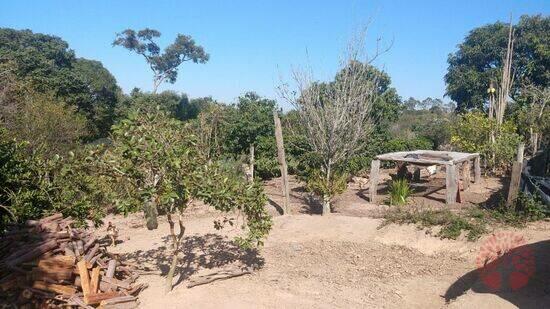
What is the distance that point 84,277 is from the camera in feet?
16.9

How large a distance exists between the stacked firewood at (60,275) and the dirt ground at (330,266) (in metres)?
0.41

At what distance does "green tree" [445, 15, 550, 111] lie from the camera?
22578 mm

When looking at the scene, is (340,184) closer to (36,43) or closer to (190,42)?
(36,43)

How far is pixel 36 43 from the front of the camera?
27.7 meters

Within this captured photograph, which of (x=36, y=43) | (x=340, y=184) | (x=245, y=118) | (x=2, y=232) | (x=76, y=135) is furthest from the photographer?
(x=36, y=43)

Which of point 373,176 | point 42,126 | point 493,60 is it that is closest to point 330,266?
point 373,176

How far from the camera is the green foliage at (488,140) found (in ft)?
46.8

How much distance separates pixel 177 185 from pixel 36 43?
28.2 m

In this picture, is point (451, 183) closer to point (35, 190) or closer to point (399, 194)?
point (399, 194)

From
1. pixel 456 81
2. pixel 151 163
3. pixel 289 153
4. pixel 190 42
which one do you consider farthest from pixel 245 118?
pixel 190 42

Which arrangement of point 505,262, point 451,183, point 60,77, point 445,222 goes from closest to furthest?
1. point 505,262
2. point 445,222
3. point 451,183
4. point 60,77

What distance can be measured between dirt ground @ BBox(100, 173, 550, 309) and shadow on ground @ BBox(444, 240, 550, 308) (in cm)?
2

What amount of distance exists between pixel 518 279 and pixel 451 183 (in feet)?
16.9

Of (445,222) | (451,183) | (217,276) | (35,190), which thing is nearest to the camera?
(217,276)
